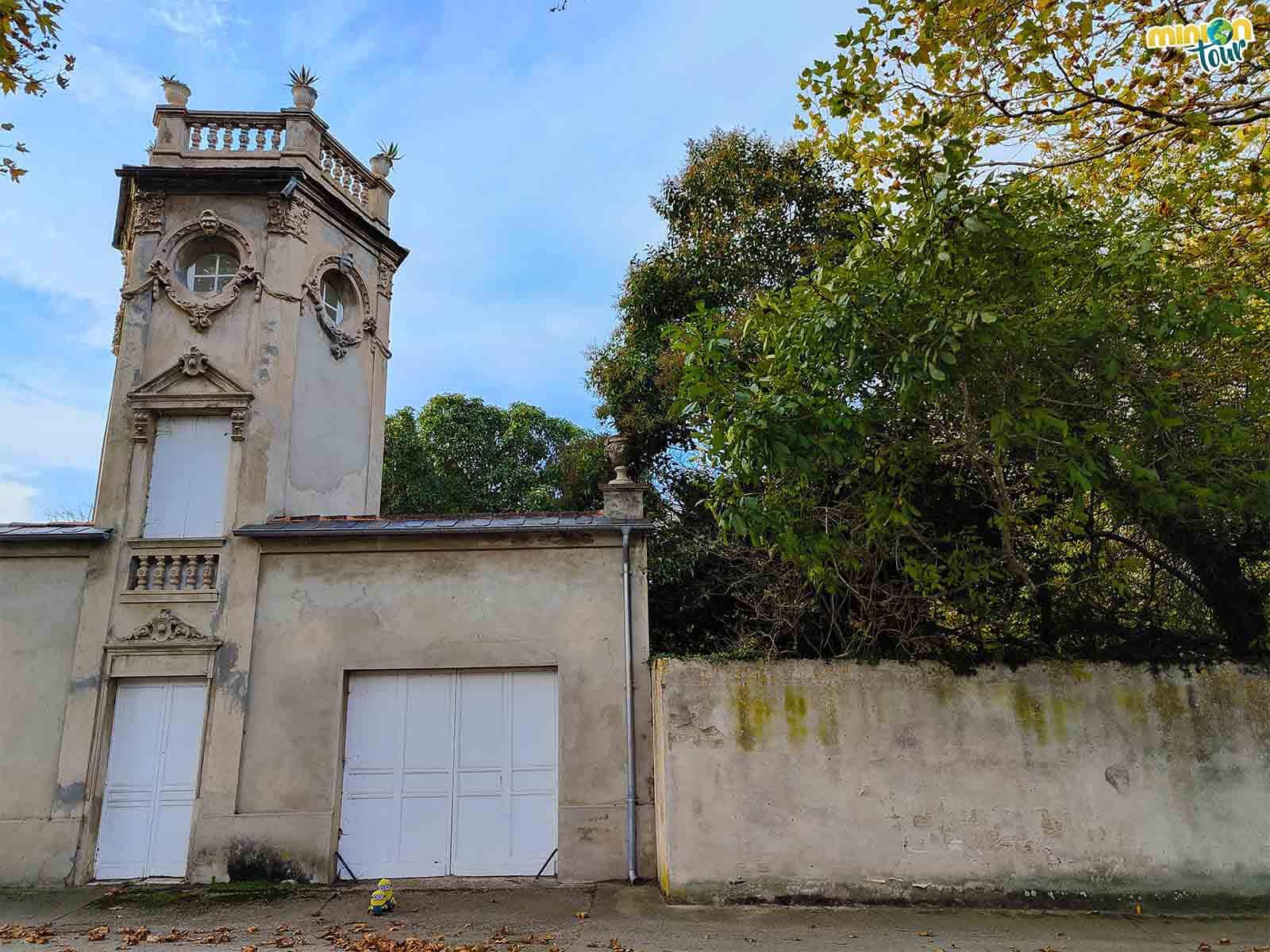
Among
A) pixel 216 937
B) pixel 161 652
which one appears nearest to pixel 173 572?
pixel 161 652

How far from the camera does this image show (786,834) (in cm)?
876

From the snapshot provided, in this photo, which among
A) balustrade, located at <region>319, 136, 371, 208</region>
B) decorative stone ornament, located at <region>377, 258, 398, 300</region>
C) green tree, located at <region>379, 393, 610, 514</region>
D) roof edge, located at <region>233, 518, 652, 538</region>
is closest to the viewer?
roof edge, located at <region>233, 518, 652, 538</region>

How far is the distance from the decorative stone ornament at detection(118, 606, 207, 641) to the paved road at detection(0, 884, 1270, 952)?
2763 mm

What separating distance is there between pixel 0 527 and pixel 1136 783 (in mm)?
13456

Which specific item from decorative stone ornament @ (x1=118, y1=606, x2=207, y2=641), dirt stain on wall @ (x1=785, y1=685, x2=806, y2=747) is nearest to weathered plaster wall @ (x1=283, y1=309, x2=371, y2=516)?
decorative stone ornament @ (x1=118, y1=606, x2=207, y2=641)

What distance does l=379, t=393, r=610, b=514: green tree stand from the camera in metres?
22.6

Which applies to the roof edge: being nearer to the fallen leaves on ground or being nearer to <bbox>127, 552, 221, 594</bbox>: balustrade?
<bbox>127, 552, 221, 594</bbox>: balustrade

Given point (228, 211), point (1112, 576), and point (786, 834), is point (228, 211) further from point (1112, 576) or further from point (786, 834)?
point (1112, 576)

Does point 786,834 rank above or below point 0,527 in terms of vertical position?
below

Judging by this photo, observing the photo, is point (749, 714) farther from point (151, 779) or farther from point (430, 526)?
point (151, 779)

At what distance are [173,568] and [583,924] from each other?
6.56m

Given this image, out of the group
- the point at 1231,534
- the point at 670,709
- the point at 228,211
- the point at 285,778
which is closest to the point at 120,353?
the point at 228,211

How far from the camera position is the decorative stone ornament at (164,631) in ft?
33.9

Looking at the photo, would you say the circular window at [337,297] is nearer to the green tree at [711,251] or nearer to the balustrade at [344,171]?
the balustrade at [344,171]
